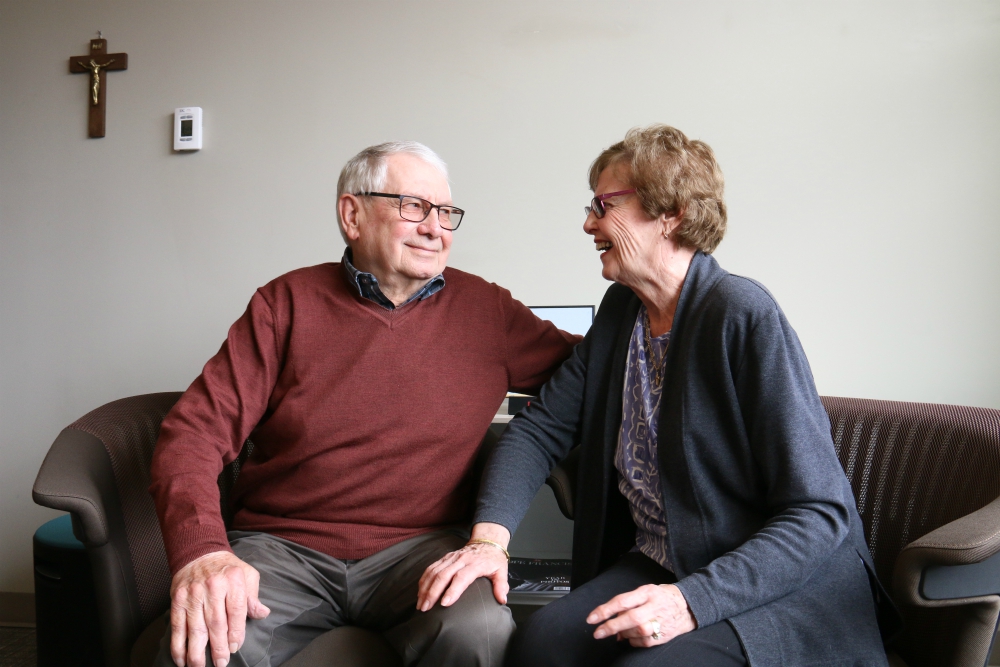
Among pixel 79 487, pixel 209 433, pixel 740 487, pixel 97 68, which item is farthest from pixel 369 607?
pixel 97 68

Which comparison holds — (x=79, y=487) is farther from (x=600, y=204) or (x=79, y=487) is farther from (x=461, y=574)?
(x=600, y=204)

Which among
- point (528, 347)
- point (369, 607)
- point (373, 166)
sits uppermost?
point (373, 166)

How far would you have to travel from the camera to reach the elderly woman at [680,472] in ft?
Answer: 3.41

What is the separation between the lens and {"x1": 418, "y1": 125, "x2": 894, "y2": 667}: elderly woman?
1039 millimetres

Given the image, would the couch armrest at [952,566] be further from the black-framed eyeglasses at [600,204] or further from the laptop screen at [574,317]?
the laptop screen at [574,317]

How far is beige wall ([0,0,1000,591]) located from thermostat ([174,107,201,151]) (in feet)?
0.12

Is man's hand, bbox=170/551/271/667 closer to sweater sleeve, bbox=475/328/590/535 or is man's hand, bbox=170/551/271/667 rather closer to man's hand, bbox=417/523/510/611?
man's hand, bbox=417/523/510/611

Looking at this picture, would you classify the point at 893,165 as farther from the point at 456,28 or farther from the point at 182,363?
the point at 182,363

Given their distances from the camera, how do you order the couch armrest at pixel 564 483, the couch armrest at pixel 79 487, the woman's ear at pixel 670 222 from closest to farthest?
the couch armrest at pixel 79 487, the woman's ear at pixel 670 222, the couch armrest at pixel 564 483

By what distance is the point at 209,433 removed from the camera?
4.39 ft

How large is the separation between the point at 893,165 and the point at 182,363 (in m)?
2.44

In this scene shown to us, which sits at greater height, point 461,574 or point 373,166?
point 373,166

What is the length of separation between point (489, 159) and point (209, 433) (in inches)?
55.4

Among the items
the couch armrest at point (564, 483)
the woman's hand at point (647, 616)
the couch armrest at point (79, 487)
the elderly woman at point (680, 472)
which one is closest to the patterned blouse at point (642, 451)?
the elderly woman at point (680, 472)
